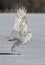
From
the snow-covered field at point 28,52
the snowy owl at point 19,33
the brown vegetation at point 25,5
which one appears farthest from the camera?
the brown vegetation at point 25,5

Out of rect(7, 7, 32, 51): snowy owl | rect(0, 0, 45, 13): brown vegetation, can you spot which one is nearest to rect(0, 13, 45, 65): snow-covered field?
rect(7, 7, 32, 51): snowy owl

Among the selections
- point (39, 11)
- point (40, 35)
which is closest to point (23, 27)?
point (40, 35)

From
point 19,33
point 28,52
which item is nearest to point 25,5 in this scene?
point 28,52

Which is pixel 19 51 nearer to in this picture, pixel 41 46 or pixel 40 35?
pixel 41 46

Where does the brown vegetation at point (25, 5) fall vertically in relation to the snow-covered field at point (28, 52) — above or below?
below

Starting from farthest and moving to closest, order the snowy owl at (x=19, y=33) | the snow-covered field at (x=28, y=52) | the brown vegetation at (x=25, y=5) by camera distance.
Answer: the brown vegetation at (x=25, y=5), the snowy owl at (x=19, y=33), the snow-covered field at (x=28, y=52)

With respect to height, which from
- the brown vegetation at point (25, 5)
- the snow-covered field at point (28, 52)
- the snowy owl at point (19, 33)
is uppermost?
the snowy owl at point (19, 33)

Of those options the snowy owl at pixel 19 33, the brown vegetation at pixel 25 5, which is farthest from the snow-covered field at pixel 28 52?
the brown vegetation at pixel 25 5

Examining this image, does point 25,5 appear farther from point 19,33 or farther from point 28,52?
point 19,33

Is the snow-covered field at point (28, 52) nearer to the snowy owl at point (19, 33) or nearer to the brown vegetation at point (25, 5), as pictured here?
the snowy owl at point (19, 33)

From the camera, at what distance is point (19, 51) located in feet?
17.4

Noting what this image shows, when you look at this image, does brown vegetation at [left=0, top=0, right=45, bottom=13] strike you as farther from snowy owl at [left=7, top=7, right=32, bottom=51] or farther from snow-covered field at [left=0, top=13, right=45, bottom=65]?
snowy owl at [left=7, top=7, right=32, bottom=51]

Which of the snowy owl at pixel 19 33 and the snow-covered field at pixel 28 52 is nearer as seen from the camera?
the snow-covered field at pixel 28 52

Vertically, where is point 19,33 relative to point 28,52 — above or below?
above
